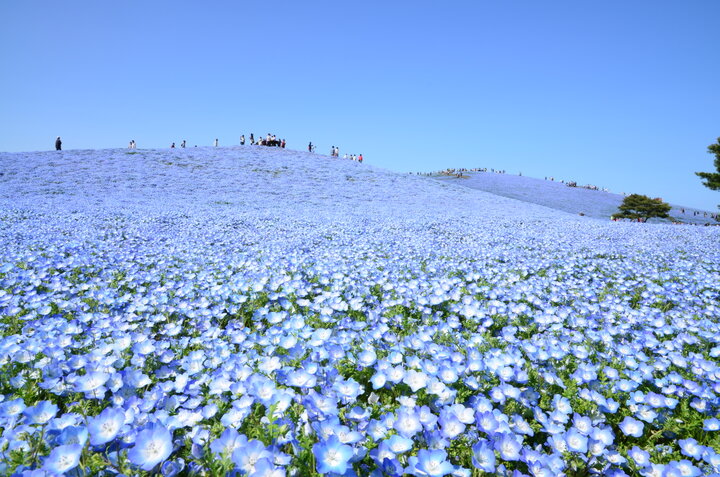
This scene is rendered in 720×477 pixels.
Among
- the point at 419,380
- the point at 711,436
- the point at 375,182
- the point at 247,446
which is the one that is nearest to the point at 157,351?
the point at 247,446

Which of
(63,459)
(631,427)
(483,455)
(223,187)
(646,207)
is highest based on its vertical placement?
(646,207)

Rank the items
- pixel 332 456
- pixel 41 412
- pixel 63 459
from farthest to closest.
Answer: pixel 41 412 → pixel 332 456 → pixel 63 459

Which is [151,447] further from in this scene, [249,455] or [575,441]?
[575,441]

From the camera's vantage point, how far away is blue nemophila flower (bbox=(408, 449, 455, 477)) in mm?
1468

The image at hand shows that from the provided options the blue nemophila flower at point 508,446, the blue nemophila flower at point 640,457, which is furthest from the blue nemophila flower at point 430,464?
the blue nemophila flower at point 640,457

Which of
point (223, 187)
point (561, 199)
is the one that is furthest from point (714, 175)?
point (223, 187)

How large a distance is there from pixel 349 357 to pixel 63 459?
1.72m

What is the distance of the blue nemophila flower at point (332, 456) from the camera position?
1392mm

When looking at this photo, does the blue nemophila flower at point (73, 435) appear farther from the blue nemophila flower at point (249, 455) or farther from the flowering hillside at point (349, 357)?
the blue nemophila flower at point (249, 455)

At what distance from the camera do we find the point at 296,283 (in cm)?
477

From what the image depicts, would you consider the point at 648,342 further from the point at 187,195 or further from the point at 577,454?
the point at 187,195

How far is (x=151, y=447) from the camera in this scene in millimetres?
1452

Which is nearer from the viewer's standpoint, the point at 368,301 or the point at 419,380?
the point at 419,380

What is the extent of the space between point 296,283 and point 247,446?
335 cm
